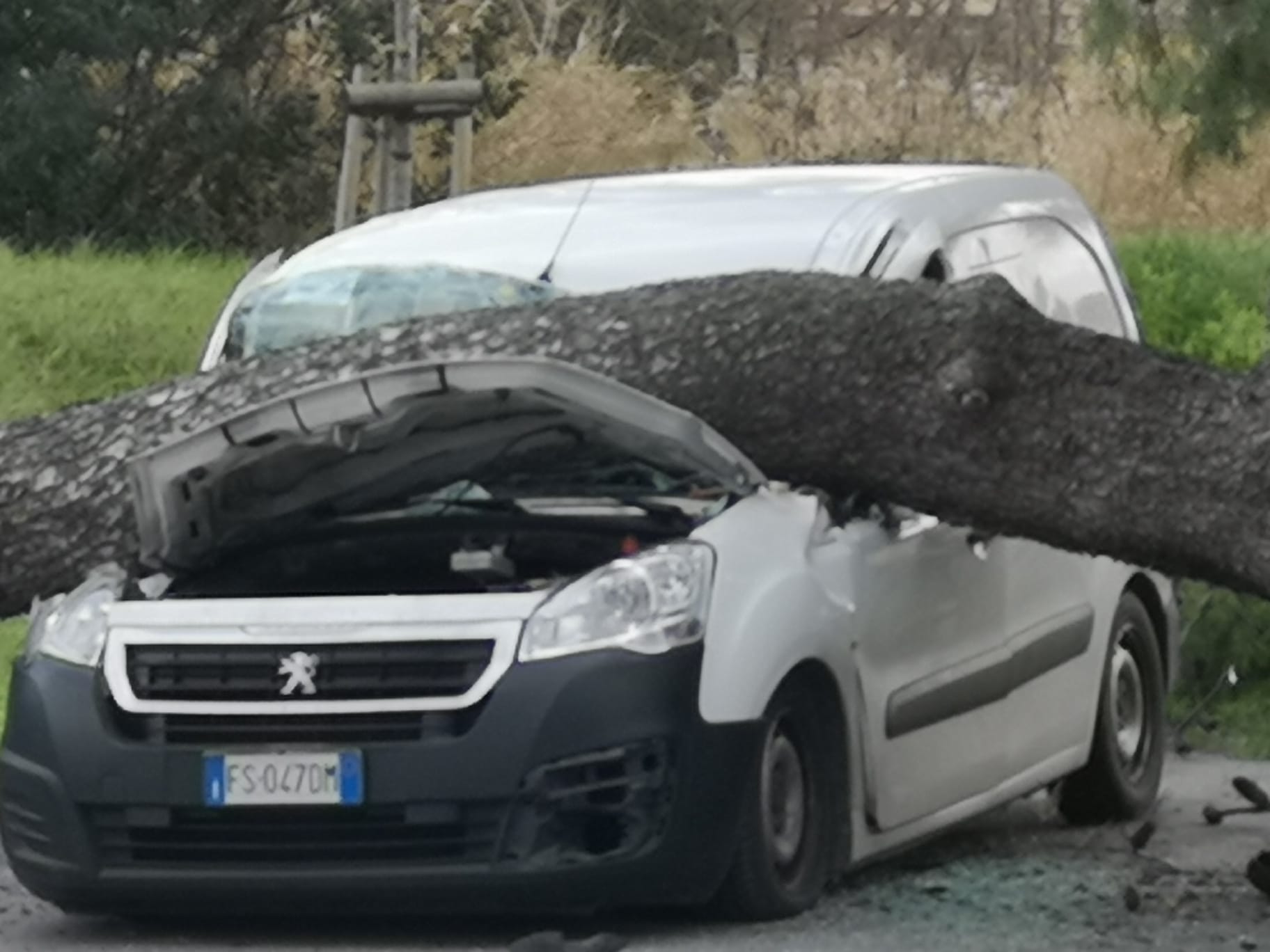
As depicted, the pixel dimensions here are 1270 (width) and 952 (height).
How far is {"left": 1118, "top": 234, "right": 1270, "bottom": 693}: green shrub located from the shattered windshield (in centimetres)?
461

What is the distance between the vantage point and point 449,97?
2020 cm

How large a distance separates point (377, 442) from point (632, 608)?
3.00 feet

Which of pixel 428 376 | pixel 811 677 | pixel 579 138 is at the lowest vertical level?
pixel 579 138

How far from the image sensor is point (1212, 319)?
19.4 m

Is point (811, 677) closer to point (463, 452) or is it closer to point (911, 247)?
point (463, 452)

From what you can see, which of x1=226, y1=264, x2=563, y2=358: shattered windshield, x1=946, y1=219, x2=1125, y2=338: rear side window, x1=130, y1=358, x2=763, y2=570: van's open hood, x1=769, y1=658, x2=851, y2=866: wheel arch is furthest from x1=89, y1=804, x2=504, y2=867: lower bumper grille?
→ x1=946, y1=219, x2=1125, y2=338: rear side window

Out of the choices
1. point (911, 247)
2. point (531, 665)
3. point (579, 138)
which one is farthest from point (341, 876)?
point (579, 138)

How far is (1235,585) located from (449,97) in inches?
455

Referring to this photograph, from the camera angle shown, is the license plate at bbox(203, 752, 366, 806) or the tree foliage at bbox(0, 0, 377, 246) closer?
the license plate at bbox(203, 752, 366, 806)

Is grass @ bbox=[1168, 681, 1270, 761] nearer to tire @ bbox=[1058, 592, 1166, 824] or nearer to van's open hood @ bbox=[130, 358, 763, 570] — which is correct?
tire @ bbox=[1058, 592, 1166, 824]

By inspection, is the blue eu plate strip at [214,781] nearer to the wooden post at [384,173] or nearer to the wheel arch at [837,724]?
the wheel arch at [837,724]

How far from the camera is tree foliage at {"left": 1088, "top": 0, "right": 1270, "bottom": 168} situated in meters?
13.7

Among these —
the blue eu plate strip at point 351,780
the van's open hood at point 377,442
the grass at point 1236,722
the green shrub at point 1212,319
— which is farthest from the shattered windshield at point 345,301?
the green shrub at point 1212,319

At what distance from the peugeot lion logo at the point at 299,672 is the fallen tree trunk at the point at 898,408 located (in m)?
1.18
